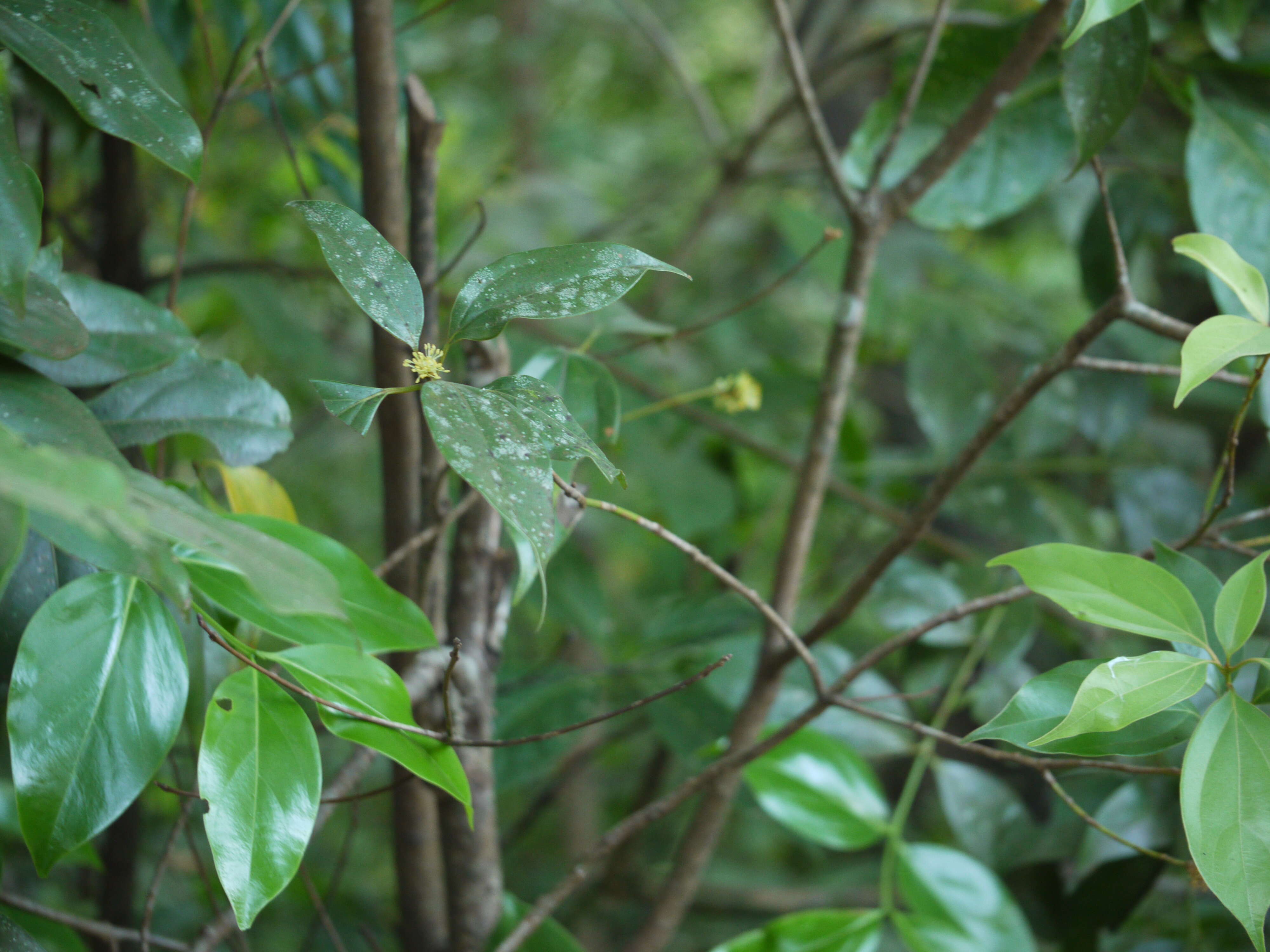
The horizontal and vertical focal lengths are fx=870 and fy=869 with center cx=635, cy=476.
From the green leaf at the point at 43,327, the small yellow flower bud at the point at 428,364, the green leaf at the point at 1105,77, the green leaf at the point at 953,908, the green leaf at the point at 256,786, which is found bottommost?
the green leaf at the point at 953,908

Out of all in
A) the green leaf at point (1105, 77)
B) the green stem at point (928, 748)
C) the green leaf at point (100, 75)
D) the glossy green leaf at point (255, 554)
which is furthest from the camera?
the green stem at point (928, 748)

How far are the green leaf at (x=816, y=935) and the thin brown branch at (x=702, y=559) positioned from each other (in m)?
0.17

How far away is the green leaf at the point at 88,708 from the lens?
11.0 inches

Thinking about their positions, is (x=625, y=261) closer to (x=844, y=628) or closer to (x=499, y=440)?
(x=499, y=440)

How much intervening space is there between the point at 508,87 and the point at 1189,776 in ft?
5.73

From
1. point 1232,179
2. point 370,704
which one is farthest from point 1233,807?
point 1232,179

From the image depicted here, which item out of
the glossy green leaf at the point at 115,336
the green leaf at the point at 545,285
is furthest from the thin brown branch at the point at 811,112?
the glossy green leaf at the point at 115,336

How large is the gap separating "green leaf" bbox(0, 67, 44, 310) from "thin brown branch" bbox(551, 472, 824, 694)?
178mm

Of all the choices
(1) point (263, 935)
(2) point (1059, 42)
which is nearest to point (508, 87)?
(2) point (1059, 42)

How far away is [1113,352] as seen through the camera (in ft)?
2.62

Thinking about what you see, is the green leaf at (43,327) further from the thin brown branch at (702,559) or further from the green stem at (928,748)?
the green stem at (928,748)

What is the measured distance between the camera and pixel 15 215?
273mm

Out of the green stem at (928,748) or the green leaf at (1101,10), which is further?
the green stem at (928,748)

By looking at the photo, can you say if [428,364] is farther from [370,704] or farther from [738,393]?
[738,393]
